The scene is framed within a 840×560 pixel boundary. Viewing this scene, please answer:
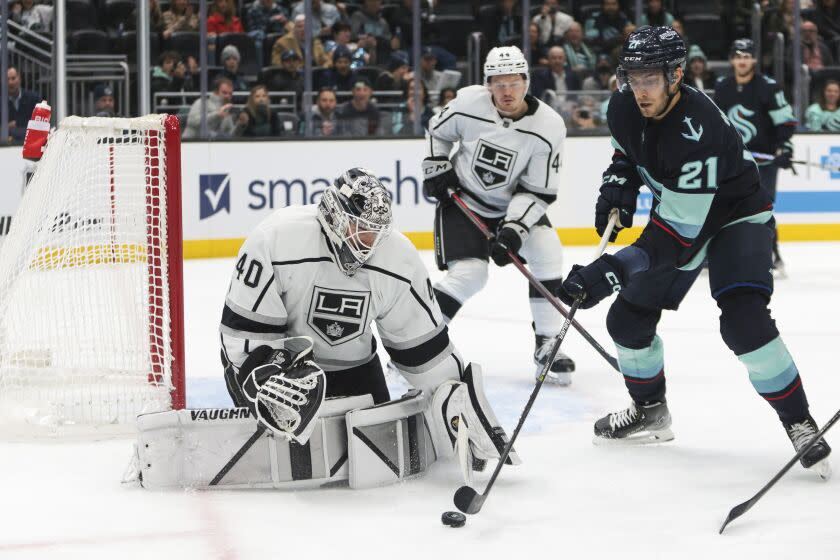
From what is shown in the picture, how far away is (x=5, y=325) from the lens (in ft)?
11.5

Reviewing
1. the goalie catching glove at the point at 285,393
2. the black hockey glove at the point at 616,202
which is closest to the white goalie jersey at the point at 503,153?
the black hockey glove at the point at 616,202

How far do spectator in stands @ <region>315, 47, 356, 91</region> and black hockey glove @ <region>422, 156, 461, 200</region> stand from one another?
3851mm

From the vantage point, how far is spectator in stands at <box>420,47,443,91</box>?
8359 millimetres

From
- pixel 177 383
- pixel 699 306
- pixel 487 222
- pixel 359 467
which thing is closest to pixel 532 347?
pixel 487 222

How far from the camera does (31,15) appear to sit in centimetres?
759

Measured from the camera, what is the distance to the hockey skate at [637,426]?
3.38 metres

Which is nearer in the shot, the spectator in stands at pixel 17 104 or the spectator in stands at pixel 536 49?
the spectator in stands at pixel 17 104

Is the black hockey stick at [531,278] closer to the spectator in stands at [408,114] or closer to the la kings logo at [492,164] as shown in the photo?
the la kings logo at [492,164]

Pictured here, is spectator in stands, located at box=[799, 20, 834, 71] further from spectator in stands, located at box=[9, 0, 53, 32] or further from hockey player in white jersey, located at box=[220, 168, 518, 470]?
hockey player in white jersey, located at box=[220, 168, 518, 470]

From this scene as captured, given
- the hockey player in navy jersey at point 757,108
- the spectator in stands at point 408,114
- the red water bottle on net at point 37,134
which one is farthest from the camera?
the spectator in stands at point 408,114

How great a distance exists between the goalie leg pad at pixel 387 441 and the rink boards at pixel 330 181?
4232mm

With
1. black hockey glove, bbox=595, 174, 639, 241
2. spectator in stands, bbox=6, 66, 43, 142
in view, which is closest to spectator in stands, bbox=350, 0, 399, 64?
spectator in stands, bbox=6, 66, 43, 142

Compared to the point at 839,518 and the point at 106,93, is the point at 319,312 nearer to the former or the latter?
the point at 839,518

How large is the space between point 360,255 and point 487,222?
62.9 inches
